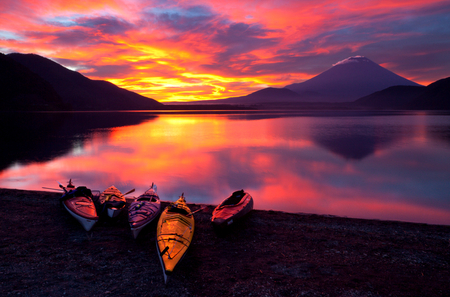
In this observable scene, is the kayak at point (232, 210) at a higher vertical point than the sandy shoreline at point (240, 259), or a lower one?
higher

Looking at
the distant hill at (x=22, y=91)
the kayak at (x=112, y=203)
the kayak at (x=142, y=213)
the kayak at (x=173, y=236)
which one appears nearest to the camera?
the kayak at (x=173, y=236)

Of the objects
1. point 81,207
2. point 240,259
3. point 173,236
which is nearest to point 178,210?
point 173,236

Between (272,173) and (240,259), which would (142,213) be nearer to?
(240,259)

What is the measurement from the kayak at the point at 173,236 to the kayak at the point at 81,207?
2599 mm

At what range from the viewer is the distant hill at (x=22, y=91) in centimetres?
11388

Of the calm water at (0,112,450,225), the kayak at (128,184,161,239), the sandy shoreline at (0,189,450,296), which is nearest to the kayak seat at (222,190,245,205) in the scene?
the sandy shoreline at (0,189,450,296)

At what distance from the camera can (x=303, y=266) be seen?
634 centimetres

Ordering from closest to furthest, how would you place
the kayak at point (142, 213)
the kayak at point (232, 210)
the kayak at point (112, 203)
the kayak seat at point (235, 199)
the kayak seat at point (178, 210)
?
1. the kayak at point (142, 213)
2. the kayak at point (232, 210)
3. the kayak seat at point (178, 210)
4. the kayak at point (112, 203)
5. the kayak seat at point (235, 199)

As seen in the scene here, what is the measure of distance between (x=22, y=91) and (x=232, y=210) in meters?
157

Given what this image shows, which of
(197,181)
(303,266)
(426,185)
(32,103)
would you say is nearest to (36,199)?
(197,181)

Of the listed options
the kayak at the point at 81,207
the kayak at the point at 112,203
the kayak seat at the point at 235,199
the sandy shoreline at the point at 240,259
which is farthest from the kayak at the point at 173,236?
the kayak at the point at 81,207

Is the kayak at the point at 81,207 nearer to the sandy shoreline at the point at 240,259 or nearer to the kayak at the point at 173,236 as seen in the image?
the sandy shoreline at the point at 240,259

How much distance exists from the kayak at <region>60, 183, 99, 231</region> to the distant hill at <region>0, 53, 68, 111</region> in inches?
5247

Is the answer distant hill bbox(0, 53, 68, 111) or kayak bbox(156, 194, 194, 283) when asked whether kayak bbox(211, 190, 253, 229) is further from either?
distant hill bbox(0, 53, 68, 111)
